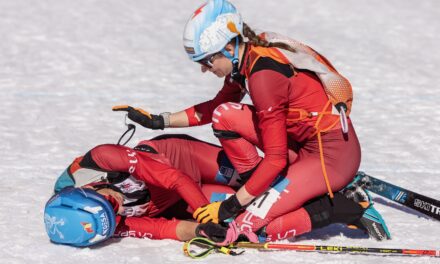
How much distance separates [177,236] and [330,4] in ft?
27.6

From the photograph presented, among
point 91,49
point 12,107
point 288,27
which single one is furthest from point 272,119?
point 288,27

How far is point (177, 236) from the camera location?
5.55 meters

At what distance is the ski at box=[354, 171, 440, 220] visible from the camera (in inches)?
235

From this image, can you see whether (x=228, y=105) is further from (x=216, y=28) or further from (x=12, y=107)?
(x=12, y=107)

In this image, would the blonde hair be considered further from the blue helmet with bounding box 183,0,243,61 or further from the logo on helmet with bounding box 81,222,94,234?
the logo on helmet with bounding box 81,222,94,234

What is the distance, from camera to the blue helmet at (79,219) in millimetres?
5230

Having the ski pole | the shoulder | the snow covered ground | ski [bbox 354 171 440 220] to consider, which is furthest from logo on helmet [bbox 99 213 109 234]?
ski [bbox 354 171 440 220]

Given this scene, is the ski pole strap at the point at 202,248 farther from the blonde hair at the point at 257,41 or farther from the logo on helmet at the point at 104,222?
the blonde hair at the point at 257,41

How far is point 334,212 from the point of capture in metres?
5.53

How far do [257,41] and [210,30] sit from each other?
329mm

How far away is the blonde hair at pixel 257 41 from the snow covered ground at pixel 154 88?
130 cm

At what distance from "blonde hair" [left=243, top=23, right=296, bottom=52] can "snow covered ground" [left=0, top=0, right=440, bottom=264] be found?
1.30m

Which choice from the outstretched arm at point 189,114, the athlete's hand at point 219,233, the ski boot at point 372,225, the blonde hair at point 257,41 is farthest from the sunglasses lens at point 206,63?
the ski boot at point 372,225

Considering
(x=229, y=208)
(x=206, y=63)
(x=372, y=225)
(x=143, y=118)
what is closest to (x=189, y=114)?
(x=143, y=118)
